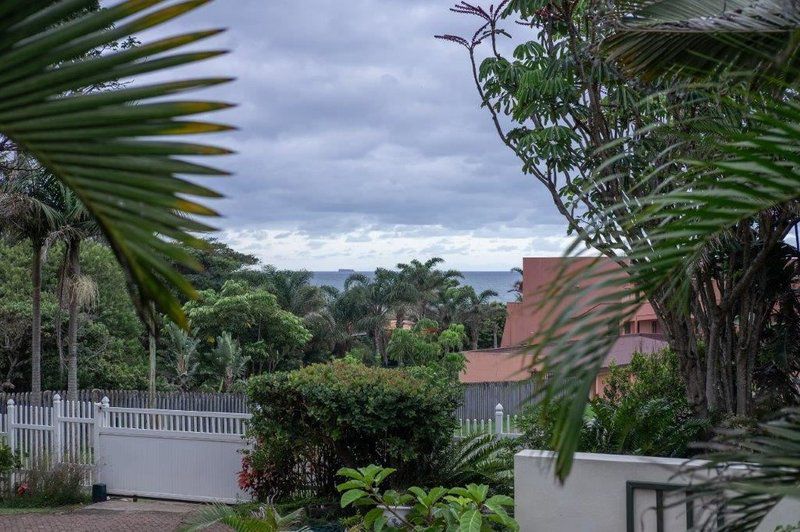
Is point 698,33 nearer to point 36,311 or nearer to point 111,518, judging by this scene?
point 111,518

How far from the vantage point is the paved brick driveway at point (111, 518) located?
12086 millimetres

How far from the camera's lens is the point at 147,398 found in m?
19.7

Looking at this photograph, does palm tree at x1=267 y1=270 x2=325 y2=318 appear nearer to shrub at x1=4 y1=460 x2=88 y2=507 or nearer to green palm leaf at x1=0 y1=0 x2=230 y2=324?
shrub at x1=4 y1=460 x2=88 y2=507

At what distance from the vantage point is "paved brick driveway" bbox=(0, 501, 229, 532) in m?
12.1

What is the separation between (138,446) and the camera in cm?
1416

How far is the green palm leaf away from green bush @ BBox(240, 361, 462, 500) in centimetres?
894

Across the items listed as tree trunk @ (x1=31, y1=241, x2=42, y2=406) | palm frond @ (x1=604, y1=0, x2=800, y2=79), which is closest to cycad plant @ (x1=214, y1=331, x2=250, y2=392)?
tree trunk @ (x1=31, y1=241, x2=42, y2=406)

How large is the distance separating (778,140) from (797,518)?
4.59 metres

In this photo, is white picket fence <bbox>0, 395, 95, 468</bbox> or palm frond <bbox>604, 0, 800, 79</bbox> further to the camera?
white picket fence <bbox>0, 395, 95, 468</bbox>

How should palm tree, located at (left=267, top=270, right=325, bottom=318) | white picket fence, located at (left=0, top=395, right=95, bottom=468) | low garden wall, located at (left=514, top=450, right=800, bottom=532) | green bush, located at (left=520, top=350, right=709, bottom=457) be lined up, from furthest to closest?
palm tree, located at (left=267, top=270, right=325, bottom=318)
white picket fence, located at (left=0, top=395, right=95, bottom=468)
green bush, located at (left=520, top=350, right=709, bottom=457)
low garden wall, located at (left=514, top=450, right=800, bottom=532)

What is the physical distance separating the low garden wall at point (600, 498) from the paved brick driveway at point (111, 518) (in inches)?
231

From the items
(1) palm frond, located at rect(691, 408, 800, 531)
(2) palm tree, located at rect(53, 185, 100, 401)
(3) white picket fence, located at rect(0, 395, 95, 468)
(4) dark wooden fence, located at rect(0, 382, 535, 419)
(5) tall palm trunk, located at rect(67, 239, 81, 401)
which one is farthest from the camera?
(5) tall palm trunk, located at rect(67, 239, 81, 401)

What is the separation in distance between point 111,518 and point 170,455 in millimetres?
1390

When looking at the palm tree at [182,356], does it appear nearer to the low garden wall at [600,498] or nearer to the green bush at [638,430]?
the green bush at [638,430]
